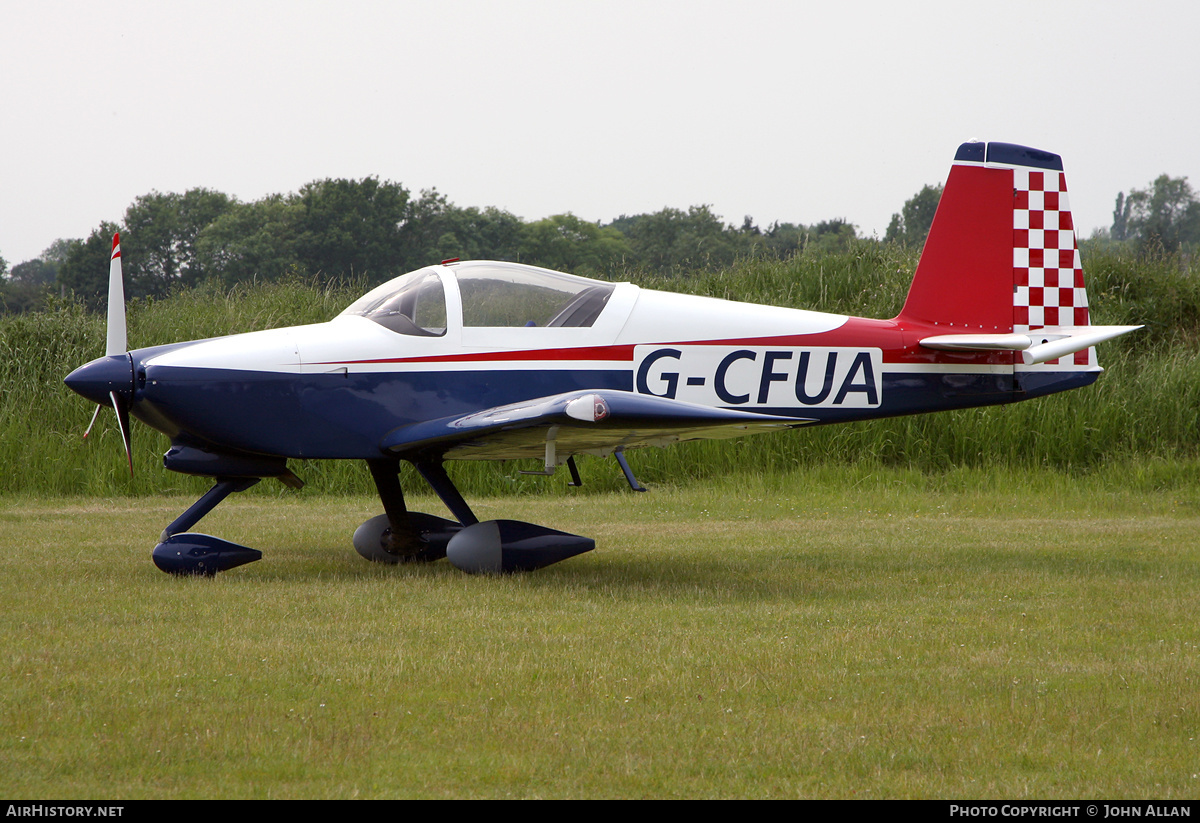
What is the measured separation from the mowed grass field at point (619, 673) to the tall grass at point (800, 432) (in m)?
3.94

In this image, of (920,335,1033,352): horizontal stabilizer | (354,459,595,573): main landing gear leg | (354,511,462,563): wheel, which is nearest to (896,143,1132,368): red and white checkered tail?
(920,335,1033,352): horizontal stabilizer

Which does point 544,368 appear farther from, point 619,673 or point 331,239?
point 331,239

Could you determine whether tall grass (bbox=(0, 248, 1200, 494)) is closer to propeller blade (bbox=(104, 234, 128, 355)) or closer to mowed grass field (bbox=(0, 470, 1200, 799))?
mowed grass field (bbox=(0, 470, 1200, 799))

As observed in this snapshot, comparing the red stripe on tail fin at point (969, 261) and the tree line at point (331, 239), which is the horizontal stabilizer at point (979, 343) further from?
the tree line at point (331, 239)

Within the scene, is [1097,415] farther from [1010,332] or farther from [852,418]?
→ [852,418]

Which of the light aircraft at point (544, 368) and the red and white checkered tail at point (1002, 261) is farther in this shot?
the red and white checkered tail at point (1002, 261)

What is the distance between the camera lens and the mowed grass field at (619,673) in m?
3.08

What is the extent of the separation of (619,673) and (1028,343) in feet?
14.2

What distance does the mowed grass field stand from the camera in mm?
3082

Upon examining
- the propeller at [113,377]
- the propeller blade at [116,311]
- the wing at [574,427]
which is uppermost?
the propeller blade at [116,311]

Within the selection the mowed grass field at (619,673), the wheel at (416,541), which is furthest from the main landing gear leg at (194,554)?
the wheel at (416,541)

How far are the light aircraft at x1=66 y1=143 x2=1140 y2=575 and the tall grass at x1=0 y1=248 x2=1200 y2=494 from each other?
15.8 ft

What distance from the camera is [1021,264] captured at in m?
7.70

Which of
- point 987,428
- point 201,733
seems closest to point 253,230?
point 987,428
